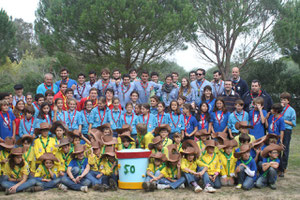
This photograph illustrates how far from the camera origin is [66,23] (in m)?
16.3

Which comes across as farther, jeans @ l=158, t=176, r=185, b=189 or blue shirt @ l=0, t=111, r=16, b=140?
blue shirt @ l=0, t=111, r=16, b=140

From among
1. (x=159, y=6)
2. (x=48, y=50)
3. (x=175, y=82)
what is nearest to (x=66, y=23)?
(x=48, y=50)

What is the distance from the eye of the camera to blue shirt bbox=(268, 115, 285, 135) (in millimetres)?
6664

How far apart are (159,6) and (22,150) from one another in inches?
467

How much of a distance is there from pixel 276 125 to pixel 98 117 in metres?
3.89

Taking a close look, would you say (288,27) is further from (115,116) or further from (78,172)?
(78,172)

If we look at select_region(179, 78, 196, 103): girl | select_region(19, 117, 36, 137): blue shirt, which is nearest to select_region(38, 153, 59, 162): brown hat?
select_region(19, 117, 36, 137): blue shirt

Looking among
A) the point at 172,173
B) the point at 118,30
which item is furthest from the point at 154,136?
the point at 118,30

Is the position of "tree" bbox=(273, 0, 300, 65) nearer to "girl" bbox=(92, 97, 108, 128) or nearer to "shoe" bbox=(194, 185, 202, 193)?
"girl" bbox=(92, 97, 108, 128)

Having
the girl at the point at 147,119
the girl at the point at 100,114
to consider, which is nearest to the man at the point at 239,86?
the girl at the point at 147,119

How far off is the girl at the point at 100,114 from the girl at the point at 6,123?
173cm

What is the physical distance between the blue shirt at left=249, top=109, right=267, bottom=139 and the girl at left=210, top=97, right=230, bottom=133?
0.55 meters

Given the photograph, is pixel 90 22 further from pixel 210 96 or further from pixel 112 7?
pixel 210 96

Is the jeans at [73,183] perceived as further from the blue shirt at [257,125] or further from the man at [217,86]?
the man at [217,86]
